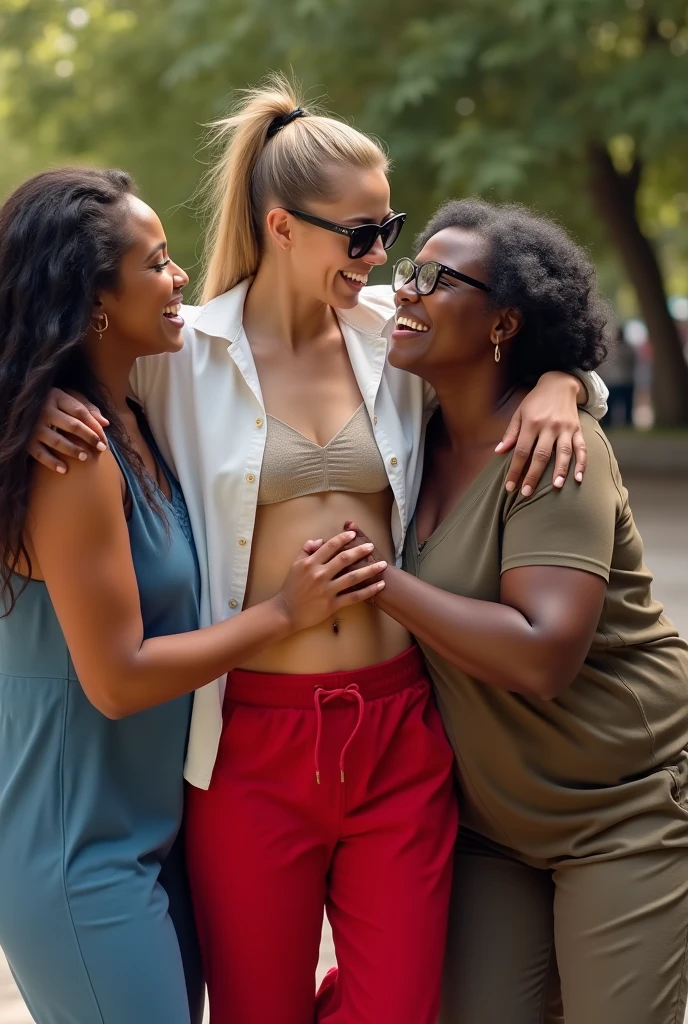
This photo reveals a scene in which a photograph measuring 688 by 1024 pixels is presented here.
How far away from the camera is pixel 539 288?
317cm

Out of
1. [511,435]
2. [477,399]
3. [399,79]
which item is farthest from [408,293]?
[399,79]

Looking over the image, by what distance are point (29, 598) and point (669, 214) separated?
25.7m

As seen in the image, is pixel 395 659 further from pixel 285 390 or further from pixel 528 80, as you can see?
pixel 528 80

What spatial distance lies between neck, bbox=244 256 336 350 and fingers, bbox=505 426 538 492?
69 centimetres

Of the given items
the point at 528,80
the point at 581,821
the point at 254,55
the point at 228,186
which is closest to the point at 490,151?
the point at 528,80

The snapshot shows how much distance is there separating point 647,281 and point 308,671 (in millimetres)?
15336

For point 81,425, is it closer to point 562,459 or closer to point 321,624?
point 321,624

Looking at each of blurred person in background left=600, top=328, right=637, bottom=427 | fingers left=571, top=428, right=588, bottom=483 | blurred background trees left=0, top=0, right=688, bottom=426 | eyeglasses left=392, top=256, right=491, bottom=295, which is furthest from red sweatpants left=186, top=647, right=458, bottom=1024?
blurred person in background left=600, top=328, right=637, bottom=427

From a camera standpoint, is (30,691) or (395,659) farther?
(395,659)

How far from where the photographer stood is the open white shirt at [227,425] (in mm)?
3043

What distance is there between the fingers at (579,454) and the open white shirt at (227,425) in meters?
0.25

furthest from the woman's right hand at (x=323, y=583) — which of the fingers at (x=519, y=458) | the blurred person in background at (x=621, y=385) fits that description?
the blurred person in background at (x=621, y=385)

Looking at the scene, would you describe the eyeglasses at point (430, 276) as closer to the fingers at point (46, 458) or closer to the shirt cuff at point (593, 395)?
the shirt cuff at point (593, 395)

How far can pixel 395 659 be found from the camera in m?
3.12
